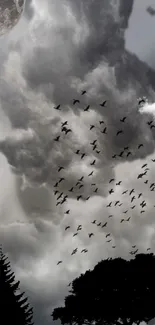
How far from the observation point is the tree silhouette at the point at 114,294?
4500 centimetres

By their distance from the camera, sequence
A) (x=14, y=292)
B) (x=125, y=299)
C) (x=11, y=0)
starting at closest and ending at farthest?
1. (x=14, y=292)
2. (x=125, y=299)
3. (x=11, y=0)

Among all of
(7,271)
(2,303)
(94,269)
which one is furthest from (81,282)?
(2,303)

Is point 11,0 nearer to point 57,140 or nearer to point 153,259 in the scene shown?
point 57,140

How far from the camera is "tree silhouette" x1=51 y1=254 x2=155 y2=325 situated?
45000 mm

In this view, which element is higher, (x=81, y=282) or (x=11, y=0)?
(x=11, y=0)

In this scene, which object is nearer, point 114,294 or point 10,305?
point 10,305

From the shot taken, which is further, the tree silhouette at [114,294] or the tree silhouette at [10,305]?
the tree silhouette at [114,294]

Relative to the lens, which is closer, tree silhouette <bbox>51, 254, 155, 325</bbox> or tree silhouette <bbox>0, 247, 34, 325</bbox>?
tree silhouette <bbox>0, 247, 34, 325</bbox>

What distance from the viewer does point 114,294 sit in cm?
4534

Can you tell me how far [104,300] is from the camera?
4525 cm

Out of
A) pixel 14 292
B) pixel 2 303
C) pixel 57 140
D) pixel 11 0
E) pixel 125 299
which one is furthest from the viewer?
pixel 11 0

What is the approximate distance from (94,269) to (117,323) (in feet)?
23.6

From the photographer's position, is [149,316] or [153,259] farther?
[153,259]

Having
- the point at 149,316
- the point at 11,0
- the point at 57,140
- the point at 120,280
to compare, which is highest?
the point at 11,0
